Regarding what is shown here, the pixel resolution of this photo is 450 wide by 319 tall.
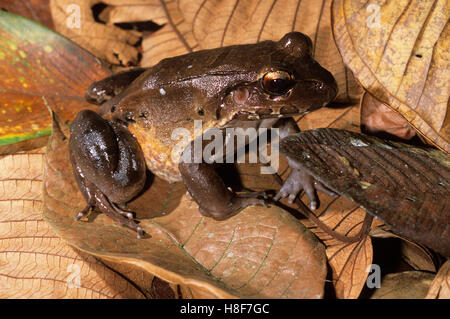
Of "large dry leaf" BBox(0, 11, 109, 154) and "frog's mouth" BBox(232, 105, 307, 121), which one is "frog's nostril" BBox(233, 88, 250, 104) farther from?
"large dry leaf" BBox(0, 11, 109, 154)

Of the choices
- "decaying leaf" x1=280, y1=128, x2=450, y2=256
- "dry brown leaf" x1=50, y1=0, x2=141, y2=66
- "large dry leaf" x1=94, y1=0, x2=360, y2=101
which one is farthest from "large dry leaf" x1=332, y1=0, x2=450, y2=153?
"dry brown leaf" x1=50, y1=0, x2=141, y2=66

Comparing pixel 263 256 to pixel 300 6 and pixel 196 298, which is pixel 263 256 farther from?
pixel 300 6

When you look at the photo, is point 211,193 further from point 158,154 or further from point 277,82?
point 277,82

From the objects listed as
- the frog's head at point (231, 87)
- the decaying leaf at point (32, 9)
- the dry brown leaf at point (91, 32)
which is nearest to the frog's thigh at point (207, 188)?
the frog's head at point (231, 87)

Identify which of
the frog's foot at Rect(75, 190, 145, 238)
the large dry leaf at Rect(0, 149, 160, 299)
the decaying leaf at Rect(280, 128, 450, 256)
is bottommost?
the large dry leaf at Rect(0, 149, 160, 299)

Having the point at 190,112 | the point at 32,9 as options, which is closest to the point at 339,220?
the point at 190,112

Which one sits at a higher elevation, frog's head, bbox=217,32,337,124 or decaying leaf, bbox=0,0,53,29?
decaying leaf, bbox=0,0,53,29
